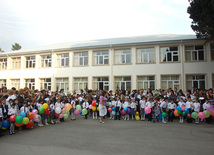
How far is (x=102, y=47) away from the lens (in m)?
19.6

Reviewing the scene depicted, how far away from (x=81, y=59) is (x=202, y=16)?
13.3 m

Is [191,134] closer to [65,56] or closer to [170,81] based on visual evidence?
[170,81]

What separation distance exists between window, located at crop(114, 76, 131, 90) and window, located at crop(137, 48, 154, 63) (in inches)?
95.5

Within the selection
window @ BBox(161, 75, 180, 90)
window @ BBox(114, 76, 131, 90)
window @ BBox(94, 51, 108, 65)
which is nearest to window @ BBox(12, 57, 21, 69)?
window @ BBox(94, 51, 108, 65)

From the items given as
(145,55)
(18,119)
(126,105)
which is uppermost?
(145,55)

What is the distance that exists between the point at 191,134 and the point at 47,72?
62.3 ft

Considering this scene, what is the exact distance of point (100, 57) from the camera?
1992cm

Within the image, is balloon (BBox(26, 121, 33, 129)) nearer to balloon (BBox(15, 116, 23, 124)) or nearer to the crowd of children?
the crowd of children

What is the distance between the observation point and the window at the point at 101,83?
19500 millimetres

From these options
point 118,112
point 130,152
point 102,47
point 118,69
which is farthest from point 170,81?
point 130,152

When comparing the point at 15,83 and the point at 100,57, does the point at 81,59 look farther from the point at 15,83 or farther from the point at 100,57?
the point at 15,83

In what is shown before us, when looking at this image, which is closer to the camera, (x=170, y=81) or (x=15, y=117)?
(x=15, y=117)

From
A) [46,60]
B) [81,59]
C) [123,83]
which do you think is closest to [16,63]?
[46,60]

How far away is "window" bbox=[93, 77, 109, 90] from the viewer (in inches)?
768
